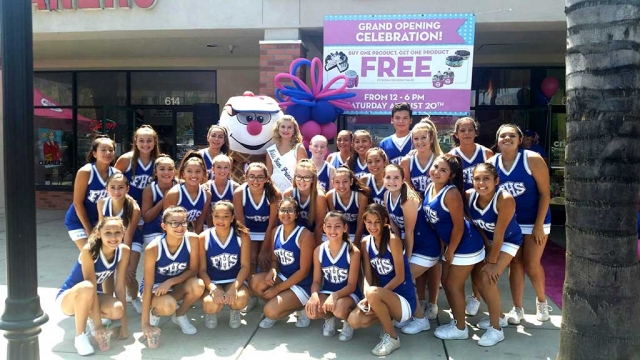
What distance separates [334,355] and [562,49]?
667 centimetres

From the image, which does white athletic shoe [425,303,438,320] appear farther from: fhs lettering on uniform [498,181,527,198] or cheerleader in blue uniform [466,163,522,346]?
fhs lettering on uniform [498,181,527,198]

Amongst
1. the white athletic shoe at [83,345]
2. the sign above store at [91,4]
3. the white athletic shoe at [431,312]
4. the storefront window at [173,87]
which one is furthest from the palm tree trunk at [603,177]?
the storefront window at [173,87]

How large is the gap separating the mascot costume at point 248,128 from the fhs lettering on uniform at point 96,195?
4.24 ft

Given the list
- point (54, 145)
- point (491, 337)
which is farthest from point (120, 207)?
point (54, 145)

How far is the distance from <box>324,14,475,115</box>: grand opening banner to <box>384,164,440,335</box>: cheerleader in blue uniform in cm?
234

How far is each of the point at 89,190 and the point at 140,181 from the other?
45 cm

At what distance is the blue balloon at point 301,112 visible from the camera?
18.4ft

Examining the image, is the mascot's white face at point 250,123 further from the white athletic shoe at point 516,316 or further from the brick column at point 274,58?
the white athletic shoe at point 516,316

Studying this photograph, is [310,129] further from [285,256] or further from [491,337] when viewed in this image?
[491,337]

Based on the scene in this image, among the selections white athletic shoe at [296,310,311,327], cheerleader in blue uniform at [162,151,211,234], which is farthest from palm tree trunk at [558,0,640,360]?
cheerleader in blue uniform at [162,151,211,234]

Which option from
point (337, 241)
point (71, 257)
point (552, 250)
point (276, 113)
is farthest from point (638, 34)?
point (71, 257)

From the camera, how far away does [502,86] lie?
28.1ft

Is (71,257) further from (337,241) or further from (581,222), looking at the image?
(581,222)

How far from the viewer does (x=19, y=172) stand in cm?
244
